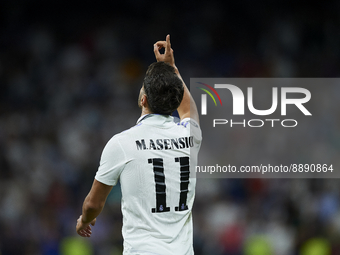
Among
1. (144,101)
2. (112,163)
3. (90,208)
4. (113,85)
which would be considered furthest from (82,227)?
(113,85)

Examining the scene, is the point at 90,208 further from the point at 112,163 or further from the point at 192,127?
the point at 192,127

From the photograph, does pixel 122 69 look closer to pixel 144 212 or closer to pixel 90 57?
pixel 90 57

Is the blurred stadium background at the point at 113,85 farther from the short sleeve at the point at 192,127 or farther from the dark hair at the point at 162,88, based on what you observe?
the dark hair at the point at 162,88

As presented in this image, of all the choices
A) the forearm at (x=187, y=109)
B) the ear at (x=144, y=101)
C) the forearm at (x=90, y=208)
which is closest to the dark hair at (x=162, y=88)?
the ear at (x=144, y=101)

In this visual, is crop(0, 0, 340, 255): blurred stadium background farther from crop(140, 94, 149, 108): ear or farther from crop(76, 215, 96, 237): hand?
crop(140, 94, 149, 108): ear

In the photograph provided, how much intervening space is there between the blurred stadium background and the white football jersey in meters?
3.42

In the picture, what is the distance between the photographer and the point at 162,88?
1757mm

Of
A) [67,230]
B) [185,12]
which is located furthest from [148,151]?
[185,12]

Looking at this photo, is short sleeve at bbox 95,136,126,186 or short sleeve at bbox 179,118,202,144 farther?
short sleeve at bbox 179,118,202,144

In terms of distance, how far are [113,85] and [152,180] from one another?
474 centimetres

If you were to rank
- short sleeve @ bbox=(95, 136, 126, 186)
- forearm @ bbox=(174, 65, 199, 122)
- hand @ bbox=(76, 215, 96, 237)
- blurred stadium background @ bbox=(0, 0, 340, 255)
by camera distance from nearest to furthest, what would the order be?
short sleeve @ bbox=(95, 136, 126, 186)
hand @ bbox=(76, 215, 96, 237)
forearm @ bbox=(174, 65, 199, 122)
blurred stadium background @ bbox=(0, 0, 340, 255)

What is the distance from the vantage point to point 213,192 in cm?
549

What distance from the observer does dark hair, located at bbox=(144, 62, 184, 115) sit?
176cm

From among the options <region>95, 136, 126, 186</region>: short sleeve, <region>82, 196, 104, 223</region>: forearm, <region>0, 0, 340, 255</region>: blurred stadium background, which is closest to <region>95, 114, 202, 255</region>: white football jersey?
<region>95, 136, 126, 186</region>: short sleeve
